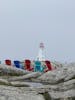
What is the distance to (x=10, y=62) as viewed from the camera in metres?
33.1

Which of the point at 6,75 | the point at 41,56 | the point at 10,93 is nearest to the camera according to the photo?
the point at 10,93

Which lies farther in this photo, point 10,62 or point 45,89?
point 10,62

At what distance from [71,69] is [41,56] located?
32956 millimetres

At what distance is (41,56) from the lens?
169 ft

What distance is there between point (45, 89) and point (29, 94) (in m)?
1.21

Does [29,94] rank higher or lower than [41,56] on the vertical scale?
lower

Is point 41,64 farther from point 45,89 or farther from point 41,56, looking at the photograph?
point 41,56

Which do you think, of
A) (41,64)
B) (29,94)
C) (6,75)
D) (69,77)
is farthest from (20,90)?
(41,64)

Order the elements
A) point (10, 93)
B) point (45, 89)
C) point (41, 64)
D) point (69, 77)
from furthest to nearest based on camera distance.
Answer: point (41, 64) → point (69, 77) → point (45, 89) → point (10, 93)

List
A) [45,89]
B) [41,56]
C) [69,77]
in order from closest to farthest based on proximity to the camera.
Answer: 1. [45,89]
2. [69,77]
3. [41,56]

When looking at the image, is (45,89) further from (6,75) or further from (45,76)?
Answer: (6,75)

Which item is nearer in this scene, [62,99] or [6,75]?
[62,99]

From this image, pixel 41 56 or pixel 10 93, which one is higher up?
pixel 41 56

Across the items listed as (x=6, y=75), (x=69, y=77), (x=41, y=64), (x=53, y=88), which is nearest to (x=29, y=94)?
(x=53, y=88)
